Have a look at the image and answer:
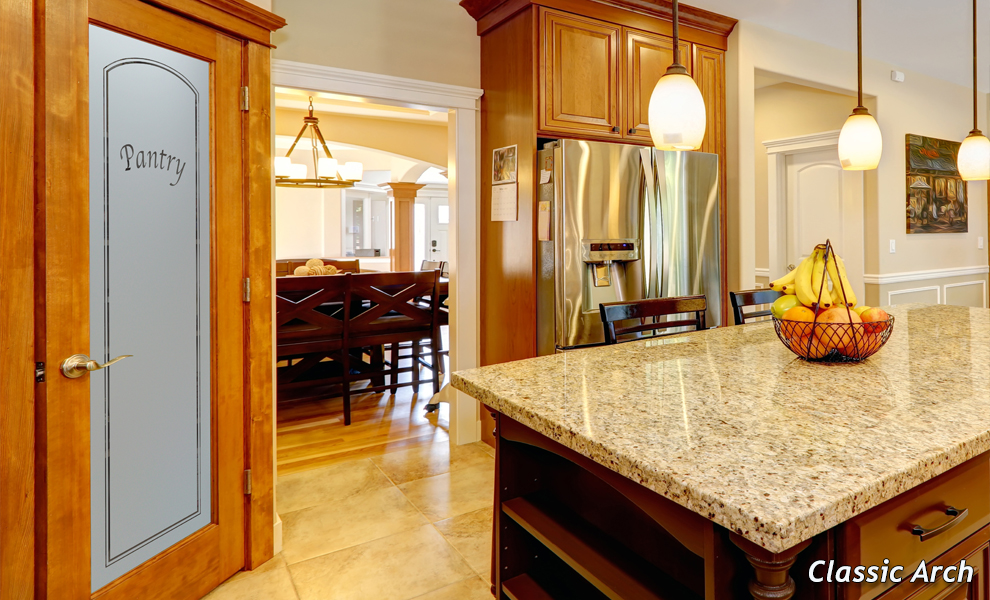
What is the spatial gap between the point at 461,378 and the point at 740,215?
2797mm

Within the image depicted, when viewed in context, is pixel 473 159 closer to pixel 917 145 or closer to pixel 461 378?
pixel 461 378

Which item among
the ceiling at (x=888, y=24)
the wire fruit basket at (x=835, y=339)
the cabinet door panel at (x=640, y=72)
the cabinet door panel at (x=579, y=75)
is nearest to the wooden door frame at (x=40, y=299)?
the wire fruit basket at (x=835, y=339)

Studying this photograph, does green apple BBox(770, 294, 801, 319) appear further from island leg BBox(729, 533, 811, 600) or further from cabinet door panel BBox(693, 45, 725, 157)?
cabinet door panel BBox(693, 45, 725, 157)

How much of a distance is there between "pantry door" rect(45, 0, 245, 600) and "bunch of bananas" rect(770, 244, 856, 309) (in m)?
1.72

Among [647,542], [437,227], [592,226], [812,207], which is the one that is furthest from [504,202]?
[437,227]

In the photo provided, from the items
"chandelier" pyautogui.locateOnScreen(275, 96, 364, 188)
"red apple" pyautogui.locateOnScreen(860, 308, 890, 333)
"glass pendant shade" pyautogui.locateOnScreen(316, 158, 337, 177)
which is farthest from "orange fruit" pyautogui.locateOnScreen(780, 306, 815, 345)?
"glass pendant shade" pyautogui.locateOnScreen(316, 158, 337, 177)

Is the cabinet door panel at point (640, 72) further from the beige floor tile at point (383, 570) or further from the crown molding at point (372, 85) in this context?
the beige floor tile at point (383, 570)

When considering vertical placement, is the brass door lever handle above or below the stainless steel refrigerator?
below

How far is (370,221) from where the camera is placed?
10227mm

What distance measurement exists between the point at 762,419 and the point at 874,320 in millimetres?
617

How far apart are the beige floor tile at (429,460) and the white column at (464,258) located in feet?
0.39

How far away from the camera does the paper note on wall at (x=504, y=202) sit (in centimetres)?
302

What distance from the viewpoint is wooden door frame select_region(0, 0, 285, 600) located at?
4.39 ft

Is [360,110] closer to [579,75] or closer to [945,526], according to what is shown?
[579,75]
